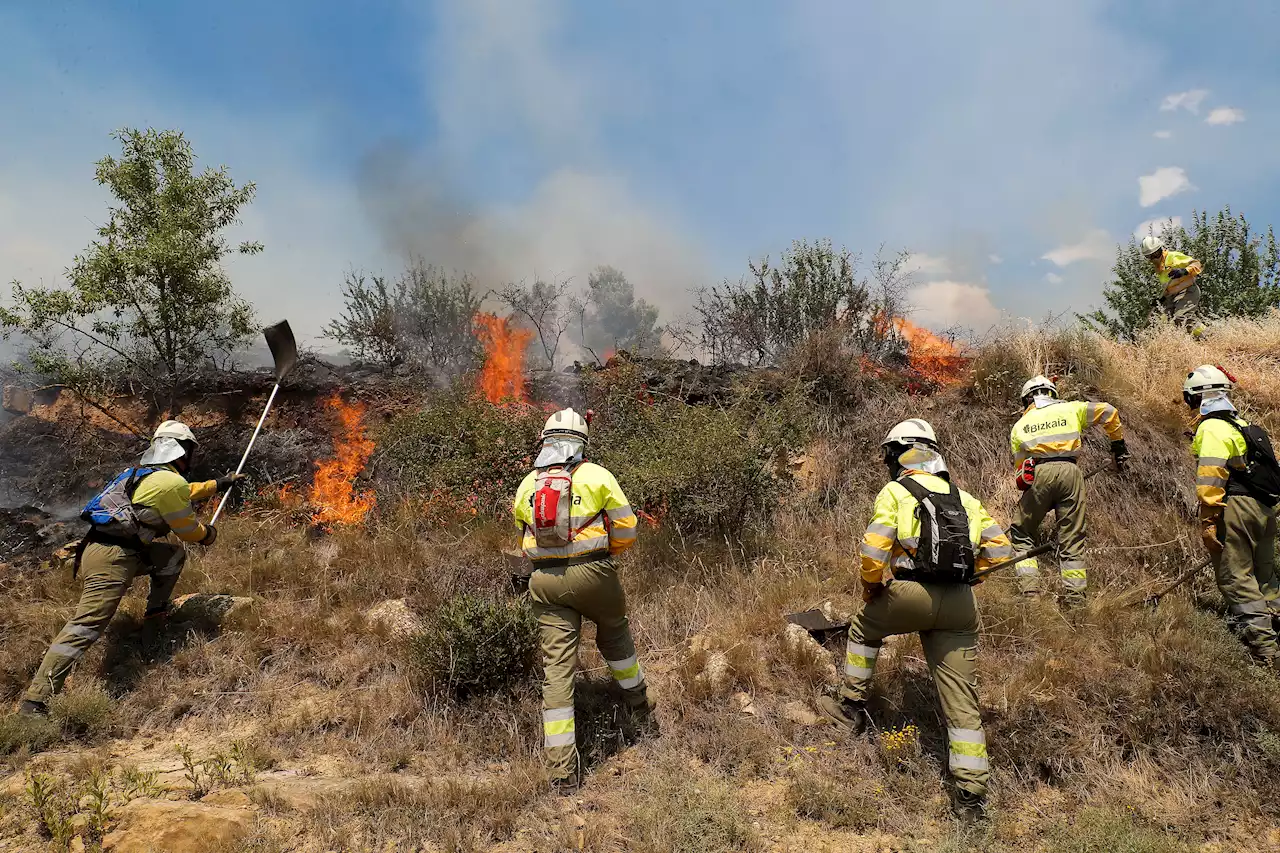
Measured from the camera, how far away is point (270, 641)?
5.46m

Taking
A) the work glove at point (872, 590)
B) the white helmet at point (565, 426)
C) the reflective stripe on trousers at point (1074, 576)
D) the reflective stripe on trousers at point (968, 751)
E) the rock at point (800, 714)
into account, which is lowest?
the rock at point (800, 714)

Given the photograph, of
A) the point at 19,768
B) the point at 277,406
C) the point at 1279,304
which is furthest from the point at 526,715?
the point at 1279,304

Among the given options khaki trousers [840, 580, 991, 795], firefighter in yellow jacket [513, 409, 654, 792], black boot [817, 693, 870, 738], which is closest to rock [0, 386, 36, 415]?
firefighter in yellow jacket [513, 409, 654, 792]

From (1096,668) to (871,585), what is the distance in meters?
1.89

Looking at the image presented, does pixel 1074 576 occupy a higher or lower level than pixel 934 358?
lower

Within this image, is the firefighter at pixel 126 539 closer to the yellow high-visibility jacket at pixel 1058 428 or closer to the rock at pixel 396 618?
the rock at pixel 396 618

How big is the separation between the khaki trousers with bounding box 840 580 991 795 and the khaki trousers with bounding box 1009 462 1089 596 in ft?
7.43

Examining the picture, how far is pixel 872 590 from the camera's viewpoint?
401cm

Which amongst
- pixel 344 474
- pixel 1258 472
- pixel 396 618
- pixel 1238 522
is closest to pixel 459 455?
pixel 344 474

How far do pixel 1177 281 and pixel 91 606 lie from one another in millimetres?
13077

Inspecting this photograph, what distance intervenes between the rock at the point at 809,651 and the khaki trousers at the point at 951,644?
2.91 ft

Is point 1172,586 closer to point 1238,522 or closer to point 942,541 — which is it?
point 1238,522

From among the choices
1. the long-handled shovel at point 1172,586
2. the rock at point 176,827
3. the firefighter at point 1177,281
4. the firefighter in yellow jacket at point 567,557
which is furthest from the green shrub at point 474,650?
the firefighter at point 1177,281

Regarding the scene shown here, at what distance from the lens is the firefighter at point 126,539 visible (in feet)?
15.5
